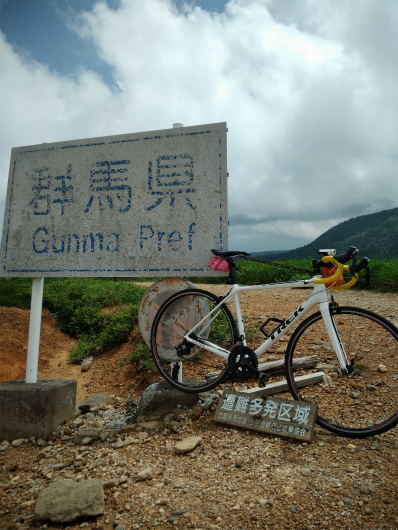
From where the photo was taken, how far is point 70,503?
2.54m

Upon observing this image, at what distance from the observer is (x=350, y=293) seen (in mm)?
9922

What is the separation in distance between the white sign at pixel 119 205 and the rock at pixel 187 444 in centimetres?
163

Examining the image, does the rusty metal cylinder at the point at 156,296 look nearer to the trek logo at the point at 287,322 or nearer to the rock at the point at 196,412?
the rock at the point at 196,412

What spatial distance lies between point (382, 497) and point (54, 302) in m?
9.31

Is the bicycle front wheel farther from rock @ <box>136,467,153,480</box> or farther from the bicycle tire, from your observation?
rock @ <box>136,467,153,480</box>

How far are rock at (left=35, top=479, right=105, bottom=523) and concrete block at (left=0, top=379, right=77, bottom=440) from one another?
1442 millimetres

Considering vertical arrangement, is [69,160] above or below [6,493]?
above

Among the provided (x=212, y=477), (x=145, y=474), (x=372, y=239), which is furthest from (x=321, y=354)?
(x=372, y=239)

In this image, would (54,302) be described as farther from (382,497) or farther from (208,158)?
(382,497)

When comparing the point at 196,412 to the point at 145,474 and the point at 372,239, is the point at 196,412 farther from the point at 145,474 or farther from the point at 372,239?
the point at 372,239

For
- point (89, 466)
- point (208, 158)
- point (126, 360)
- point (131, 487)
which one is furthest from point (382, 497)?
point (126, 360)

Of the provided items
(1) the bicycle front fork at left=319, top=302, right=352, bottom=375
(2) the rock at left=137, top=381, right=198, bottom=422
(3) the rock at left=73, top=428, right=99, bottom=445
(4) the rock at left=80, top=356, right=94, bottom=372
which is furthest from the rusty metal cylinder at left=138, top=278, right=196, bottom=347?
(4) the rock at left=80, top=356, right=94, bottom=372

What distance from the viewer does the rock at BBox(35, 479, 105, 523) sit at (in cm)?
250

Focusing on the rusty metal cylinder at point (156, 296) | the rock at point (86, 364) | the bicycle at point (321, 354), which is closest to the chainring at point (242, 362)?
the bicycle at point (321, 354)
